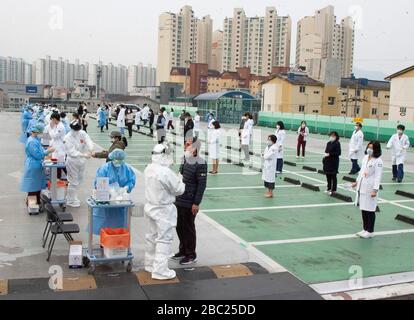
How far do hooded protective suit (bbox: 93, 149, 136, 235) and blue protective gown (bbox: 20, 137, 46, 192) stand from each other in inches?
110

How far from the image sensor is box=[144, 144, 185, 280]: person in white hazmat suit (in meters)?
6.63

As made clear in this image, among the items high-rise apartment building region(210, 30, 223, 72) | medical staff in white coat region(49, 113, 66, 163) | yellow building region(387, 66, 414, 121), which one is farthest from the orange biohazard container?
high-rise apartment building region(210, 30, 223, 72)

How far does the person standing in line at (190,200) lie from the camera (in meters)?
7.33

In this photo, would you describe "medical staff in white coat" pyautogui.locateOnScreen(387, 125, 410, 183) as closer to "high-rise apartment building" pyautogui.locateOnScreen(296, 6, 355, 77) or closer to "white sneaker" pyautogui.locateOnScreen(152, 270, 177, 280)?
"white sneaker" pyautogui.locateOnScreen(152, 270, 177, 280)

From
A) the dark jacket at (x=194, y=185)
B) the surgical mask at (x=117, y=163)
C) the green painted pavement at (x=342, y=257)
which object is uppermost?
the surgical mask at (x=117, y=163)

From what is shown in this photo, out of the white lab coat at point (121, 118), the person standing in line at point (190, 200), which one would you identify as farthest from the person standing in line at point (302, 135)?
the person standing in line at point (190, 200)

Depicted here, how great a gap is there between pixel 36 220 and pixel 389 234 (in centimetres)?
676

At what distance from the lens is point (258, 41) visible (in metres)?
106

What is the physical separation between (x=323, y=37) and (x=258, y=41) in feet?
93.5

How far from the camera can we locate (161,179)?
659 centimetres


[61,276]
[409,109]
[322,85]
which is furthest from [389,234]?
[322,85]

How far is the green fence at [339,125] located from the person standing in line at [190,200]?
24.7 meters

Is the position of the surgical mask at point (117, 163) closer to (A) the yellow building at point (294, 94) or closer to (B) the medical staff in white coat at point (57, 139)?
(B) the medical staff in white coat at point (57, 139)

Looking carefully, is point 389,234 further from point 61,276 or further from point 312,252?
point 61,276
